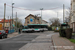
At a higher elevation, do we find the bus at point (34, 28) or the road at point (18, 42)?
the bus at point (34, 28)

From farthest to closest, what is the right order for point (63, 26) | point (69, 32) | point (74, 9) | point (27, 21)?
point (27, 21), point (74, 9), point (63, 26), point (69, 32)

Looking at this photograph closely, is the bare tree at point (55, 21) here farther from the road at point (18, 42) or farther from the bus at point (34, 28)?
the road at point (18, 42)

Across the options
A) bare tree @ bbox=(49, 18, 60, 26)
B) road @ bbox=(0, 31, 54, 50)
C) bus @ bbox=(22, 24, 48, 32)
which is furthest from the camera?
bare tree @ bbox=(49, 18, 60, 26)

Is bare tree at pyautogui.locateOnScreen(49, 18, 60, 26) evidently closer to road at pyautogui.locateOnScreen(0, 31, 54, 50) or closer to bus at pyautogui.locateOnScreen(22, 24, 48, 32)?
bus at pyautogui.locateOnScreen(22, 24, 48, 32)

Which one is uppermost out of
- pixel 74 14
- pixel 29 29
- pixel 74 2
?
pixel 74 2

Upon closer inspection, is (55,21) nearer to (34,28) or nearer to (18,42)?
(34,28)

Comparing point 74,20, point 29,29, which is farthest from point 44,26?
point 74,20

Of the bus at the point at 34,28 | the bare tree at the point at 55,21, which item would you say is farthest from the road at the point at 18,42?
the bare tree at the point at 55,21

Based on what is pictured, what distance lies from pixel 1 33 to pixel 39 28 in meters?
27.2

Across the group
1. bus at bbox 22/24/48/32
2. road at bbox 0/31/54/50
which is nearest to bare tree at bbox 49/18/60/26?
bus at bbox 22/24/48/32

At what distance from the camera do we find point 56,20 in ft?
356

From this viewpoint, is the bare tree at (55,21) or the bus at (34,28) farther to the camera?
the bare tree at (55,21)

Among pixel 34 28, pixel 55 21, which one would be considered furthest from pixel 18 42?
pixel 55 21

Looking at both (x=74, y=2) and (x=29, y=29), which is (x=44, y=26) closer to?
(x=29, y=29)
